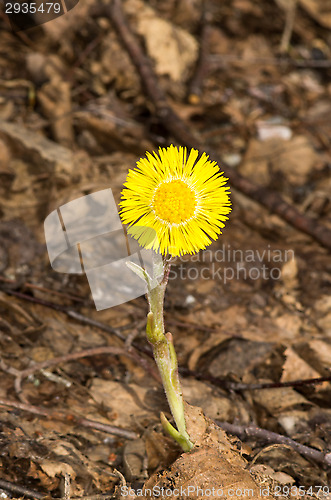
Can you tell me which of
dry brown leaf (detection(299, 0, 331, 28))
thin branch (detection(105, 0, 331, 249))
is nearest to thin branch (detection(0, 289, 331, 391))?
thin branch (detection(105, 0, 331, 249))

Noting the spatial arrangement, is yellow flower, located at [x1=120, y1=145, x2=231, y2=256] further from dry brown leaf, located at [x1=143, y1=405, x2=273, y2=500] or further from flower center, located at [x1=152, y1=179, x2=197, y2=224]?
dry brown leaf, located at [x1=143, y1=405, x2=273, y2=500]

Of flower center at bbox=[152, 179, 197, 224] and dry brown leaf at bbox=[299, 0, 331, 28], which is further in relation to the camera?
dry brown leaf at bbox=[299, 0, 331, 28]

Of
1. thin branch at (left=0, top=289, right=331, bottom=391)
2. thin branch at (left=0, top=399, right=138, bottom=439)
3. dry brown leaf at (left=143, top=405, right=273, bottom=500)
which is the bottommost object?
dry brown leaf at (left=143, top=405, right=273, bottom=500)

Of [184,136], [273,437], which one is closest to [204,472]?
[273,437]

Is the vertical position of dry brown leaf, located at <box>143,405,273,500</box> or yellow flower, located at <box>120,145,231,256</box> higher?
yellow flower, located at <box>120,145,231,256</box>

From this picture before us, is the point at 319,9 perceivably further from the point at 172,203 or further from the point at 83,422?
the point at 83,422

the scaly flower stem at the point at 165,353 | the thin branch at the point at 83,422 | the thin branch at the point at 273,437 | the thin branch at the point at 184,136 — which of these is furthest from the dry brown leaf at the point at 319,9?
the thin branch at the point at 83,422

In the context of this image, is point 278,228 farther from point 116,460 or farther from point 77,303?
point 116,460

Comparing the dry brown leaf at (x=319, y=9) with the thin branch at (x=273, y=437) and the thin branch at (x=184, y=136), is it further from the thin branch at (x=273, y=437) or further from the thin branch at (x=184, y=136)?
the thin branch at (x=273, y=437)

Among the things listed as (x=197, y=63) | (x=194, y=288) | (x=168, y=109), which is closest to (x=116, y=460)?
(x=194, y=288)
